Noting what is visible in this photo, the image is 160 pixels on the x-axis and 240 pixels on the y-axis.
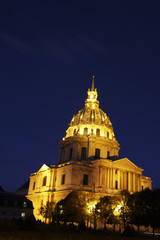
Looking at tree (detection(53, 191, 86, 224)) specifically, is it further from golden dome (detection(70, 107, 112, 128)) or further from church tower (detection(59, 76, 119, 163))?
golden dome (detection(70, 107, 112, 128))

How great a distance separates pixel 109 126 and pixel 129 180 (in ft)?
69.6

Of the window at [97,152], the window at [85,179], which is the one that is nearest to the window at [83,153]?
the window at [97,152]

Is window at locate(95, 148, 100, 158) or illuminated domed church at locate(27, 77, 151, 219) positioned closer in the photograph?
illuminated domed church at locate(27, 77, 151, 219)

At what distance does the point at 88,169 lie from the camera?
64.3 meters

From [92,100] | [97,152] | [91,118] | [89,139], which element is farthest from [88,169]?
[92,100]

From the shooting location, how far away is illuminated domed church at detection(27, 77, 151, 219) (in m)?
62.1

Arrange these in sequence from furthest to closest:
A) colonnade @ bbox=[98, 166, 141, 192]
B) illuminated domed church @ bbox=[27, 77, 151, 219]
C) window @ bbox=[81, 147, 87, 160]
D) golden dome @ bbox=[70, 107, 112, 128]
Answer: golden dome @ bbox=[70, 107, 112, 128] → window @ bbox=[81, 147, 87, 160] → colonnade @ bbox=[98, 166, 141, 192] → illuminated domed church @ bbox=[27, 77, 151, 219]

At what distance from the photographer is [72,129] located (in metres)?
80.5

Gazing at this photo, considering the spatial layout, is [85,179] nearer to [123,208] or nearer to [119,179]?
[119,179]

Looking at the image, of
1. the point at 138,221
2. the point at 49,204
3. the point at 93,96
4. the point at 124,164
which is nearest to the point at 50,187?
the point at 49,204

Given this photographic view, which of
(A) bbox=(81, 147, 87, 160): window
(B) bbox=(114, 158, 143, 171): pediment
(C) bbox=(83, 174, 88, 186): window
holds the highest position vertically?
(A) bbox=(81, 147, 87, 160): window

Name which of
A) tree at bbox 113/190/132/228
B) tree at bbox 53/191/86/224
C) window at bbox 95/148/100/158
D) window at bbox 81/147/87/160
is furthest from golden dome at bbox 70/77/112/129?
tree at bbox 113/190/132/228

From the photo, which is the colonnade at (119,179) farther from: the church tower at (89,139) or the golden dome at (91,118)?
the golden dome at (91,118)

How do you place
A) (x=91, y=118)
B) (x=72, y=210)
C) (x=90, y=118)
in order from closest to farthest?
(x=72, y=210) → (x=91, y=118) → (x=90, y=118)
